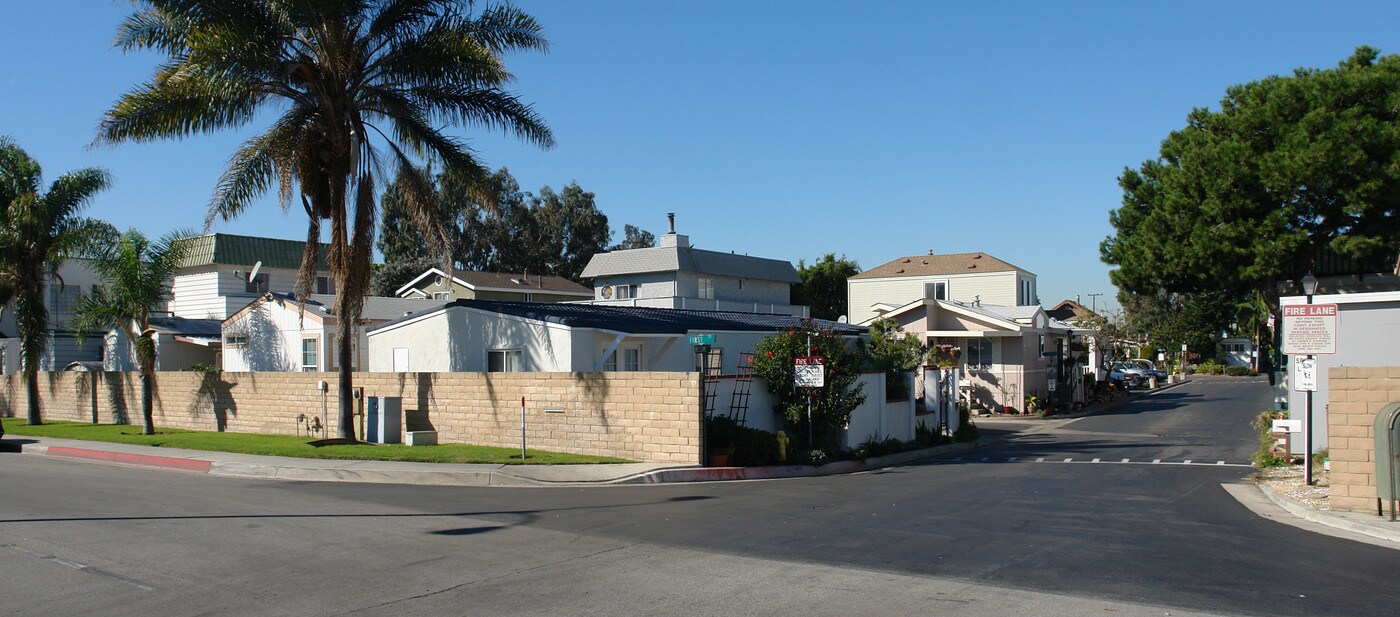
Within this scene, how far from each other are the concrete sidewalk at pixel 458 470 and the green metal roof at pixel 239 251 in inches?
1035

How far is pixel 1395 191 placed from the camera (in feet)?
94.4

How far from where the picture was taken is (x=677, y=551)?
1034cm

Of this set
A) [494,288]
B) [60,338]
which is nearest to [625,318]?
[494,288]

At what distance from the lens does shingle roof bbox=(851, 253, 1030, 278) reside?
63.4 metres

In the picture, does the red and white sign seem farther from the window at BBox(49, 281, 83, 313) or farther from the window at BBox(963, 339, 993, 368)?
the window at BBox(49, 281, 83, 313)

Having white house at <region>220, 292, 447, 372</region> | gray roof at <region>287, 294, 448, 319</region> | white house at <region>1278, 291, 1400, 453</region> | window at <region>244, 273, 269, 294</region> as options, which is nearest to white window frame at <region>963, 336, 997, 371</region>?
gray roof at <region>287, 294, 448, 319</region>

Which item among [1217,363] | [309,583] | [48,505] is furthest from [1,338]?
[1217,363]

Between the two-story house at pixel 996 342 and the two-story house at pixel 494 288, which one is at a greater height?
the two-story house at pixel 494 288

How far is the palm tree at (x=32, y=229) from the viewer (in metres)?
30.1

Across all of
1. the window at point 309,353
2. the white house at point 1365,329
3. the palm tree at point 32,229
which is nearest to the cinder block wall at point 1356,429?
the white house at point 1365,329

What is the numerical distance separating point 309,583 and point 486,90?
16.0 metres

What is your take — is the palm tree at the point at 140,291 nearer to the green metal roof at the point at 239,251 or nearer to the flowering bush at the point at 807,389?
the flowering bush at the point at 807,389

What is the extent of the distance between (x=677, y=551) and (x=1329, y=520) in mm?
7841

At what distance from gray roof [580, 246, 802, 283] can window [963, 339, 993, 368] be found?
46.0 ft
